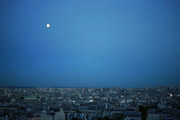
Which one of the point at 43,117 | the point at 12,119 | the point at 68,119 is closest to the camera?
the point at 12,119

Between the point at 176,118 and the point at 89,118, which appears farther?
the point at 89,118

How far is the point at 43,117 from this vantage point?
7922 mm

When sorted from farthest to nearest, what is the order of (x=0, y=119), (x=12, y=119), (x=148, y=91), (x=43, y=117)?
(x=148, y=91)
(x=43, y=117)
(x=12, y=119)
(x=0, y=119)

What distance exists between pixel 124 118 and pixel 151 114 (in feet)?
3.23

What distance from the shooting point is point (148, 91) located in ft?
65.5

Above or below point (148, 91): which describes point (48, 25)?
above

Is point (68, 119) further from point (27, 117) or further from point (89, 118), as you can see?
point (27, 117)

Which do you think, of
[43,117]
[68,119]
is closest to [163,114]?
[68,119]

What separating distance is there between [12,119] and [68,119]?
1965 millimetres

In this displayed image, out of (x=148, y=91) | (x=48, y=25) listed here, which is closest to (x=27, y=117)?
(x=48, y=25)

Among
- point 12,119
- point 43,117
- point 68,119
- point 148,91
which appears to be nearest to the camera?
point 12,119

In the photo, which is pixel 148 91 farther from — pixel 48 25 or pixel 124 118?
pixel 48 25

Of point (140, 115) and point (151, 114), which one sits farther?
point (140, 115)

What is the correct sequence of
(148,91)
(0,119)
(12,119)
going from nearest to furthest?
(0,119) < (12,119) < (148,91)
